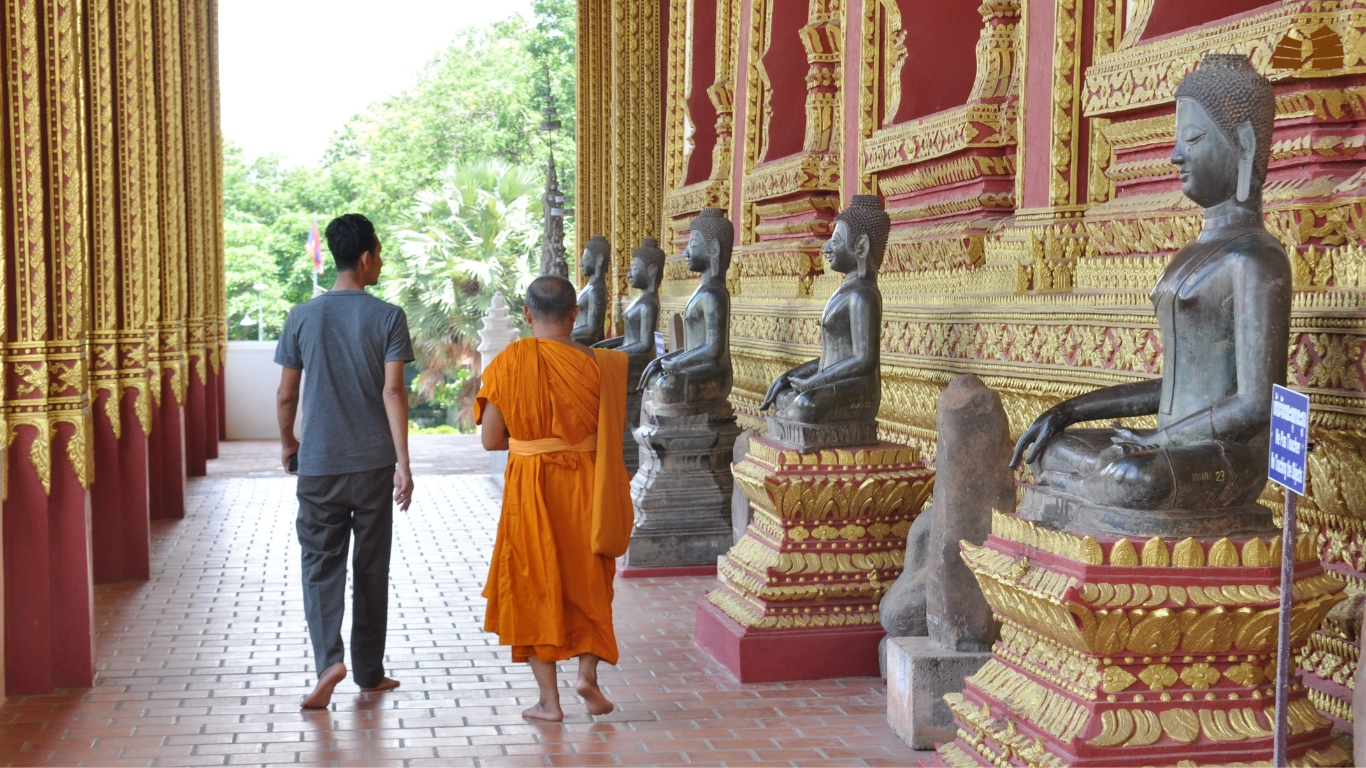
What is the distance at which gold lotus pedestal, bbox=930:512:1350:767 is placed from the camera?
333cm

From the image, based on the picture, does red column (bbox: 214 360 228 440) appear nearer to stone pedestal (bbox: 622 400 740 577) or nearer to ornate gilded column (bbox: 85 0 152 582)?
ornate gilded column (bbox: 85 0 152 582)

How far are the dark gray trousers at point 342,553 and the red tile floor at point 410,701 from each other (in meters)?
0.25

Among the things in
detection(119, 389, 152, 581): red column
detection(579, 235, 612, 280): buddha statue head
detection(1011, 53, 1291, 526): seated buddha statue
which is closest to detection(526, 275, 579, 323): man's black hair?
detection(1011, 53, 1291, 526): seated buddha statue

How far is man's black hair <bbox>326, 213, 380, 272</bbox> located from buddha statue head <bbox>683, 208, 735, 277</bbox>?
8.95ft

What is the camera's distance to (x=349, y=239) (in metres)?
Answer: 5.30

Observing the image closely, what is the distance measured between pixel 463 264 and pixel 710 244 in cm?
1884

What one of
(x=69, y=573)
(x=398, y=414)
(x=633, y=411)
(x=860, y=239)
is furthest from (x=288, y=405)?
(x=633, y=411)

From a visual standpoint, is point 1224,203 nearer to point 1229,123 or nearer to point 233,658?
point 1229,123

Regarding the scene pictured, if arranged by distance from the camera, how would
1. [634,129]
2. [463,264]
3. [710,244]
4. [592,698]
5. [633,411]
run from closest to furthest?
[592,698]
[710,244]
[633,411]
[634,129]
[463,264]

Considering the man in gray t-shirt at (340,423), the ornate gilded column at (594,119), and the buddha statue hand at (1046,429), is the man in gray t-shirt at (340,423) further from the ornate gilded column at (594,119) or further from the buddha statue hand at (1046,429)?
the ornate gilded column at (594,119)

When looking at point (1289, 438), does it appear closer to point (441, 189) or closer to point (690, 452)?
point (690, 452)

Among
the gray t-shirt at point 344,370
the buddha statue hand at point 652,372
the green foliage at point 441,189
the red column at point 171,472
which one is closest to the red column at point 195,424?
the red column at point 171,472

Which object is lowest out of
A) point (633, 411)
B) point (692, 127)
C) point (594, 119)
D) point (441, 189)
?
point (633, 411)

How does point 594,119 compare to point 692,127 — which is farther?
point 594,119
